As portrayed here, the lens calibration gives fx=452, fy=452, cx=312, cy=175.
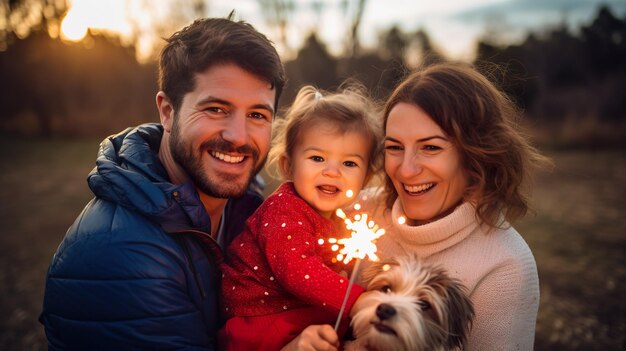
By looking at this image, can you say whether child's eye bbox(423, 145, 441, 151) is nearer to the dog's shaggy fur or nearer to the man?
the dog's shaggy fur

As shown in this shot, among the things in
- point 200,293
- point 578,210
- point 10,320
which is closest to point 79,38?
point 10,320

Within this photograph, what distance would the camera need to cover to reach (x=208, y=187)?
381 cm

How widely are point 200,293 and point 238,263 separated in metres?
0.38

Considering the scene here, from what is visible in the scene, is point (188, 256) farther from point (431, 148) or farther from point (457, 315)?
point (431, 148)

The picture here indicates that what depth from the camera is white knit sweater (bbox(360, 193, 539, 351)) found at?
123 inches

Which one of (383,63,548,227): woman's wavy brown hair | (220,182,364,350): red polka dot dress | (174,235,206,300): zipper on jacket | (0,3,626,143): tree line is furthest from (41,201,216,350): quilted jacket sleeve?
(0,3,626,143): tree line

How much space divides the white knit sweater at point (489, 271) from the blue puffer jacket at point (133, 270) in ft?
5.52

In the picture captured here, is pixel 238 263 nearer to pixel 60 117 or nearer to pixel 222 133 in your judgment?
pixel 222 133

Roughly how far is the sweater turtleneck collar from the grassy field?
15.4ft

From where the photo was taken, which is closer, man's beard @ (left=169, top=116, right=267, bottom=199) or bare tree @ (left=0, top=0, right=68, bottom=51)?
man's beard @ (left=169, top=116, right=267, bottom=199)

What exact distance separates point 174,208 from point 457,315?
6.57 ft

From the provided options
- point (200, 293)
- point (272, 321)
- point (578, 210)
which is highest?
point (200, 293)

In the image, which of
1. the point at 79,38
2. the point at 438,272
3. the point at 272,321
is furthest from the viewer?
the point at 79,38

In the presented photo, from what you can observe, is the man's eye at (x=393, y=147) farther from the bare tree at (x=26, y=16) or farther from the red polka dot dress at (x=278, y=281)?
the bare tree at (x=26, y=16)
